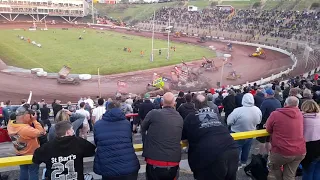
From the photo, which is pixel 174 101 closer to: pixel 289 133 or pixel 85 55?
pixel 289 133

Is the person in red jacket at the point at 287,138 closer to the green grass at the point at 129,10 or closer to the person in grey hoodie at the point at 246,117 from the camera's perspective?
the person in grey hoodie at the point at 246,117

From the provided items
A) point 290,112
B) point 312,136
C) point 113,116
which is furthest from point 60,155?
point 312,136

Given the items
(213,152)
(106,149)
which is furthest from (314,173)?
(106,149)

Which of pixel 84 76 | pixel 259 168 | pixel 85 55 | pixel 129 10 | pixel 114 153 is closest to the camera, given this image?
pixel 114 153

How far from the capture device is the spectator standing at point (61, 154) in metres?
4.04

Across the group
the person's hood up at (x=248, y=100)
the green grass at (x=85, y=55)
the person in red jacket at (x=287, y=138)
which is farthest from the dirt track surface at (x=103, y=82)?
the person in red jacket at (x=287, y=138)

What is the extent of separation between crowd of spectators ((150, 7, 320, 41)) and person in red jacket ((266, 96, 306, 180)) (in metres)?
47.5

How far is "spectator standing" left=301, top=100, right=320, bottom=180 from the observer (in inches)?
194

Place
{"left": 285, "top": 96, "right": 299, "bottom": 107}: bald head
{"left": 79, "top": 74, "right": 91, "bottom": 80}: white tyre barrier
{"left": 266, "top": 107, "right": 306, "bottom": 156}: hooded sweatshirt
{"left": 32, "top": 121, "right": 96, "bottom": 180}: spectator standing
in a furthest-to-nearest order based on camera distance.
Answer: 1. {"left": 79, "top": 74, "right": 91, "bottom": 80}: white tyre barrier
2. {"left": 285, "top": 96, "right": 299, "bottom": 107}: bald head
3. {"left": 266, "top": 107, "right": 306, "bottom": 156}: hooded sweatshirt
4. {"left": 32, "top": 121, "right": 96, "bottom": 180}: spectator standing

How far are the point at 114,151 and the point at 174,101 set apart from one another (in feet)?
4.01

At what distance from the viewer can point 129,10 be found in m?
104

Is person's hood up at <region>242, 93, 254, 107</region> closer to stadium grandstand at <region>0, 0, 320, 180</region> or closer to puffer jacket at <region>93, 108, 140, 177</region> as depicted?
stadium grandstand at <region>0, 0, 320, 180</region>

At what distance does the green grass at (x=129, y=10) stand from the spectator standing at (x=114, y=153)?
87.0 meters

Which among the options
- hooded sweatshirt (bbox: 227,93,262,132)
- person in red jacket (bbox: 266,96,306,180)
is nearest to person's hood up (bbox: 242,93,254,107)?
hooded sweatshirt (bbox: 227,93,262,132)
